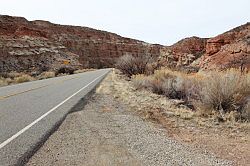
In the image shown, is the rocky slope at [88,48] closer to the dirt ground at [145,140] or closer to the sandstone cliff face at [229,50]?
the sandstone cliff face at [229,50]

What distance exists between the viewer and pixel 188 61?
41531 millimetres

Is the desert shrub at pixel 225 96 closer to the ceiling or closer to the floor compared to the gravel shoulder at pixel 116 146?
closer to the ceiling

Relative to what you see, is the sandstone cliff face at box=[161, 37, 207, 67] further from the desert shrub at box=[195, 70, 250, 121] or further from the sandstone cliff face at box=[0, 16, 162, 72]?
the desert shrub at box=[195, 70, 250, 121]

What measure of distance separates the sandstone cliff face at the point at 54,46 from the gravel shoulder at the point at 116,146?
65.7ft

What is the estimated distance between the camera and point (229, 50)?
30578 millimetres

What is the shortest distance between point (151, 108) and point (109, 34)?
85186 millimetres

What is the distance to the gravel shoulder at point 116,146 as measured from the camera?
216 inches

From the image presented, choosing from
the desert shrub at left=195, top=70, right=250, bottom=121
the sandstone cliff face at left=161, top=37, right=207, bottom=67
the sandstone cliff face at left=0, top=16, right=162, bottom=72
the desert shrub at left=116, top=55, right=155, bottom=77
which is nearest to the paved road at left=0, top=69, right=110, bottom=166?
the desert shrub at left=195, top=70, right=250, bottom=121

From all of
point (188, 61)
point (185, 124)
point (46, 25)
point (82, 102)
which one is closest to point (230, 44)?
point (188, 61)

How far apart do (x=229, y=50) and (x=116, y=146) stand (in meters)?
26.5

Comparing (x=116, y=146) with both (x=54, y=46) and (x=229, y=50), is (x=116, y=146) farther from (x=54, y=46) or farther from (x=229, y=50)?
(x=54, y=46)

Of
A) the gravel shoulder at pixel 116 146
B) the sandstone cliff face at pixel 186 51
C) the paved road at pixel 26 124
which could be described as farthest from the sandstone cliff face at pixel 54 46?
the gravel shoulder at pixel 116 146

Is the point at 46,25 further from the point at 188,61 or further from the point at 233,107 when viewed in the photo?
the point at 233,107

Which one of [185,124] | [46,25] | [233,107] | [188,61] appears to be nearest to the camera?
[185,124]
